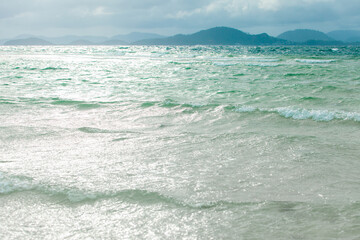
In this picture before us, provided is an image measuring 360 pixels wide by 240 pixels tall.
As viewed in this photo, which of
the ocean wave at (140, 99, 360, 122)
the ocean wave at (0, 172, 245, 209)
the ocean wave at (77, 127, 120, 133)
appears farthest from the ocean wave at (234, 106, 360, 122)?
the ocean wave at (0, 172, 245, 209)

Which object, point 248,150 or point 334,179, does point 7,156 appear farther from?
point 334,179

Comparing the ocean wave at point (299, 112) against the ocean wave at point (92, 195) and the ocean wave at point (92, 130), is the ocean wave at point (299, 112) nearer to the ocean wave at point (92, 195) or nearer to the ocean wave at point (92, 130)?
the ocean wave at point (92, 130)

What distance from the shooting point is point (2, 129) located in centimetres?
803

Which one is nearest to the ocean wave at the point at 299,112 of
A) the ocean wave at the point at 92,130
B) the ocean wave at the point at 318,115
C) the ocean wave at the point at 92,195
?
the ocean wave at the point at 318,115

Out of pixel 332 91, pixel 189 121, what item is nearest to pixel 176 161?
pixel 189 121

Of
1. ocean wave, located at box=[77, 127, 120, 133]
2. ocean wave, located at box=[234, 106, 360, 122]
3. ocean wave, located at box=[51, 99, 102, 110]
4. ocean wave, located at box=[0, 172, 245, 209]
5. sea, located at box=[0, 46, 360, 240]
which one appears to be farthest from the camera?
ocean wave, located at box=[51, 99, 102, 110]

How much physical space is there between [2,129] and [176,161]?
4.84 metres

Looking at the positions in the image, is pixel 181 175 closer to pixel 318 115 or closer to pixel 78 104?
pixel 318 115

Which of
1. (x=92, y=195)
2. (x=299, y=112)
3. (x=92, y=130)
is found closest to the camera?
(x=92, y=195)

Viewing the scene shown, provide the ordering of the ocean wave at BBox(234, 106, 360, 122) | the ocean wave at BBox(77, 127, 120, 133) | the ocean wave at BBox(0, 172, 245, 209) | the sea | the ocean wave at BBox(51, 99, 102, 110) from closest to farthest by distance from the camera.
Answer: the sea < the ocean wave at BBox(0, 172, 245, 209) < the ocean wave at BBox(77, 127, 120, 133) < the ocean wave at BBox(234, 106, 360, 122) < the ocean wave at BBox(51, 99, 102, 110)

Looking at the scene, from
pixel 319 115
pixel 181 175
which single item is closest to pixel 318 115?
pixel 319 115

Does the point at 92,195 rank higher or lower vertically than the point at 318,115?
lower

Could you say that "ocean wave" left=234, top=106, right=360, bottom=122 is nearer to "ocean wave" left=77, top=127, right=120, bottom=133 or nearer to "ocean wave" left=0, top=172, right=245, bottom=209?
"ocean wave" left=77, top=127, right=120, bottom=133

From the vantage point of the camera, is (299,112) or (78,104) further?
(78,104)
